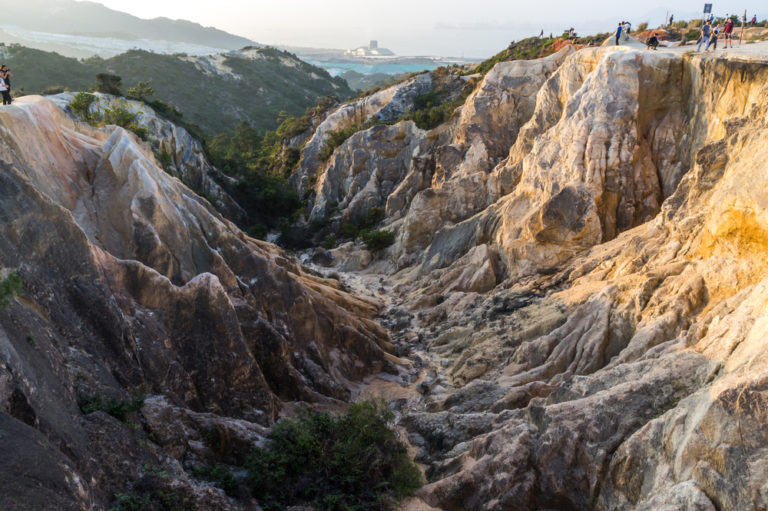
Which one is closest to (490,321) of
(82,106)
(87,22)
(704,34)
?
(704,34)

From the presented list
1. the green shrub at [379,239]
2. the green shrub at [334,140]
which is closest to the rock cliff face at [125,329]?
the green shrub at [379,239]

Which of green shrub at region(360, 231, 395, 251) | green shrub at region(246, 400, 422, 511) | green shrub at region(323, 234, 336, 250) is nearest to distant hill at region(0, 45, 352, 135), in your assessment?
green shrub at region(323, 234, 336, 250)

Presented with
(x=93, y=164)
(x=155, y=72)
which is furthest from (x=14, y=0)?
(x=93, y=164)

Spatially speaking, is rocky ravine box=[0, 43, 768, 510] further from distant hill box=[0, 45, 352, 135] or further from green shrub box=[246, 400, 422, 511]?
distant hill box=[0, 45, 352, 135]

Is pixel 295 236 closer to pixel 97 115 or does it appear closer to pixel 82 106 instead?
pixel 97 115

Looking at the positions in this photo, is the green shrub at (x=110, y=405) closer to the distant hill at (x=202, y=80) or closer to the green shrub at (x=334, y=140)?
the green shrub at (x=334, y=140)

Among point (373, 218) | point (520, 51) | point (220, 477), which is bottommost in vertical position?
point (373, 218)
